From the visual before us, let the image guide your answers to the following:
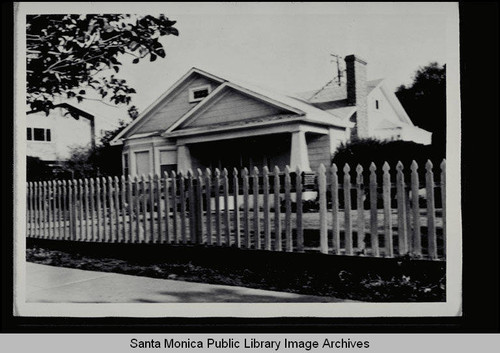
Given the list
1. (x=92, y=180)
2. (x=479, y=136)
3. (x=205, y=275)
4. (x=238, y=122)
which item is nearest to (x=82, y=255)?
(x=92, y=180)

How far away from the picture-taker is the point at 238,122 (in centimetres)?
925

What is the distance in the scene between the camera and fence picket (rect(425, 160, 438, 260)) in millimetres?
3902

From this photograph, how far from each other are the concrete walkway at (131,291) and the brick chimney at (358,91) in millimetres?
2537

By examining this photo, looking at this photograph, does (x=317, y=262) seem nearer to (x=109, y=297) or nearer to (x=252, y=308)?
(x=252, y=308)

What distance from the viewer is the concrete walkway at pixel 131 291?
14.0 feet

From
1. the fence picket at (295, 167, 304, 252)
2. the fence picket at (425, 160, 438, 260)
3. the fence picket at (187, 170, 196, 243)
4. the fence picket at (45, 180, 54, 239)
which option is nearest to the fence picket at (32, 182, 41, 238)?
the fence picket at (45, 180, 54, 239)

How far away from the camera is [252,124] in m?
9.16

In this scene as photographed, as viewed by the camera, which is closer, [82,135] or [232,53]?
[232,53]

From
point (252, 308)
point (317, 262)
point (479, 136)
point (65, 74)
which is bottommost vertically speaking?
point (252, 308)

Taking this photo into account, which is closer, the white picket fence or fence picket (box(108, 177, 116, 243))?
the white picket fence

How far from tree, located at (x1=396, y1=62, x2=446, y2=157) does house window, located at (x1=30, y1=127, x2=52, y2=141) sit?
13.5 ft

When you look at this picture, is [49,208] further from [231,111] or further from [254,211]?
[231,111]

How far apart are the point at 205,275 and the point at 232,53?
253 cm

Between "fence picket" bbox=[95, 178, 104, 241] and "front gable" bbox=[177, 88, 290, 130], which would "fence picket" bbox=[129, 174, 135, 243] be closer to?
"fence picket" bbox=[95, 178, 104, 241]
